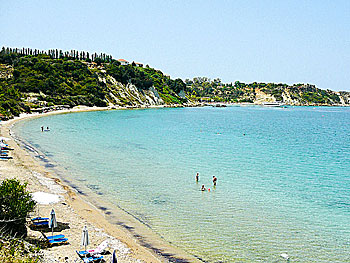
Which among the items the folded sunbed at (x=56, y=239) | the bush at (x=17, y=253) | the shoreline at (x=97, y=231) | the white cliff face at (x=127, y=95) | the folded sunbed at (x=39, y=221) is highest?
the white cliff face at (x=127, y=95)

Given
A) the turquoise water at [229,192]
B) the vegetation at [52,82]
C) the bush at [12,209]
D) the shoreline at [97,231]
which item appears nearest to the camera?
the bush at [12,209]

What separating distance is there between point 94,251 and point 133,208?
765 centimetres

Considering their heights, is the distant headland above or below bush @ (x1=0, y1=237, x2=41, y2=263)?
above

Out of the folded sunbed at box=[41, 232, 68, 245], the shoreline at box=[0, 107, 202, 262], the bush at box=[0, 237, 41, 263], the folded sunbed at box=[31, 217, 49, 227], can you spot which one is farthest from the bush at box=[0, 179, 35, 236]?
the folded sunbed at box=[31, 217, 49, 227]

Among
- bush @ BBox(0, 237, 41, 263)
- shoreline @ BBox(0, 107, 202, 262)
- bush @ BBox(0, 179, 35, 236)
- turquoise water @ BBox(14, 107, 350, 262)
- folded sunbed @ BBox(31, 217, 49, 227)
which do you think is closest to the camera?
bush @ BBox(0, 237, 41, 263)

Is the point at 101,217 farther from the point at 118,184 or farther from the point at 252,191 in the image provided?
the point at 252,191

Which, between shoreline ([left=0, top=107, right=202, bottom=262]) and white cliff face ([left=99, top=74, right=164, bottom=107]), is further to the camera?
white cliff face ([left=99, top=74, right=164, bottom=107])

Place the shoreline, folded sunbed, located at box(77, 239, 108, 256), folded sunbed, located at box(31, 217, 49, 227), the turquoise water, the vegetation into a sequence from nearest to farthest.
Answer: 1. folded sunbed, located at box(77, 239, 108, 256)
2. the shoreline
3. folded sunbed, located at box(31, 217, 49, 227)
4. the turquoise water
5. the vegetation

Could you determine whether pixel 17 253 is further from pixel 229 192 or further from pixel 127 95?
pixel 127 95

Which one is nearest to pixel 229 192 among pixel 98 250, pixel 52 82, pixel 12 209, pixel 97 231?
pixel 97 231

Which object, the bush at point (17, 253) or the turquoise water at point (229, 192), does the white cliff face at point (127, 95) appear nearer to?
the turquoise water at point (229, 192)

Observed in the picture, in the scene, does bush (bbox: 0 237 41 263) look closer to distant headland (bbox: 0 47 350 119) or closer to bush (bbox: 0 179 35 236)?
bush (bbox: 0 179 35 236)

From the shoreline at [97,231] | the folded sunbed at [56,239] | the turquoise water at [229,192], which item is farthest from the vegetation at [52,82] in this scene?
A: the folded sunbed at [56,239]

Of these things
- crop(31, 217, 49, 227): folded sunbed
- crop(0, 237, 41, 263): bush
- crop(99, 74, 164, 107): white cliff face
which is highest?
crop(99, 74, 164, 107): white cliff face
